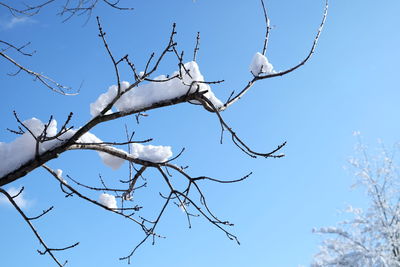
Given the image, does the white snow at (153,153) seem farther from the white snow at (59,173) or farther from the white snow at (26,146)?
the white snow at (59,173)

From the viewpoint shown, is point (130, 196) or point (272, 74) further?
point (130, 196)

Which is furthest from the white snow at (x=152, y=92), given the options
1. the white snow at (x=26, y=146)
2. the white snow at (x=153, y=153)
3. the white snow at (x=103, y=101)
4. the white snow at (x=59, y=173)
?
the white snow at (x=59, y=173)

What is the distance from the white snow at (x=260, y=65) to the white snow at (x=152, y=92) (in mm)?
484

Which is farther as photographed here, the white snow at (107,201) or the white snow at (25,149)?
the white snow at (107,201)

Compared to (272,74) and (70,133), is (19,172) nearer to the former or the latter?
(70,133)

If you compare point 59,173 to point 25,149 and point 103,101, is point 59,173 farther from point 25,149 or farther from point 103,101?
point 103,101

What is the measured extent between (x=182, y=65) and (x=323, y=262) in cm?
852

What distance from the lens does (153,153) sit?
265cm

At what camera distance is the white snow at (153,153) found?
8.63 ft

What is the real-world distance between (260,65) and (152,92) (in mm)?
841

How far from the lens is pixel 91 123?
Answer: 234cm

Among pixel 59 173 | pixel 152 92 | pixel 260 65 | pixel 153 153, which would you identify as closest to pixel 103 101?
pixel 152 92

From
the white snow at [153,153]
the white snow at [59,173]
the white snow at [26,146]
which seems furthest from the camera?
the white snow at [59,173]

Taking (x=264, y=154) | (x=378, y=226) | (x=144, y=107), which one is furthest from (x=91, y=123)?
(x=378, y=226)
